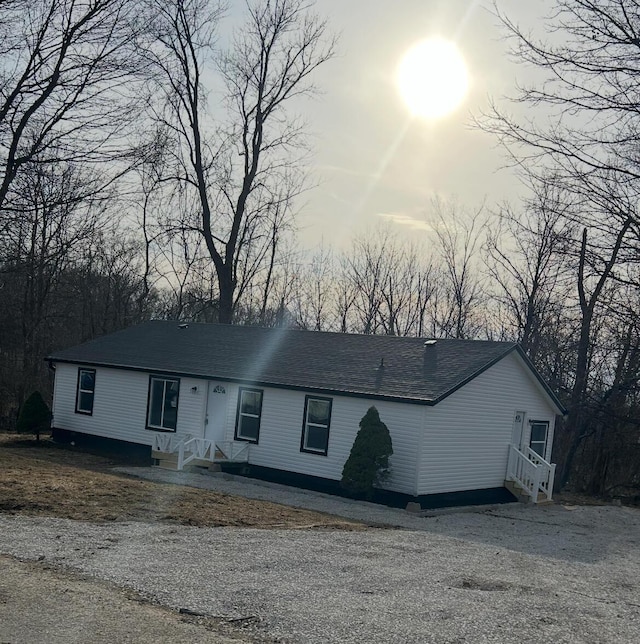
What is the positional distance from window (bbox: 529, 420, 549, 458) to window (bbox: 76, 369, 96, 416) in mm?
13001

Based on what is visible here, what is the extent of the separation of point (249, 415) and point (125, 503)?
7.73 meters

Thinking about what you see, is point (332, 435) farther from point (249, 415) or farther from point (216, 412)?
point (216, 412)

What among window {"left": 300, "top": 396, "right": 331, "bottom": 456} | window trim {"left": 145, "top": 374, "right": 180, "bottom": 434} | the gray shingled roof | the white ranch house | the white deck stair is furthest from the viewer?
window trim {"left": 145, "top": 374, "right": 180, "bottom": 434}

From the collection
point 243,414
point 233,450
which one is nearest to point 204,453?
point 233,450

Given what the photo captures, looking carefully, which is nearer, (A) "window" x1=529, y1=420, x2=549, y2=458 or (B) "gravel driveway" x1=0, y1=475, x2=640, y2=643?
(B) "gravel driveway" x1=0, y1=475, x2=640, y2=643

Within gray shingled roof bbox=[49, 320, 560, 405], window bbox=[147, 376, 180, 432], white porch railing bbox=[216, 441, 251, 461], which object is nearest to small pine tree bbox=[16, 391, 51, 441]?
gray shingled roof bbox=[49, 320, 560, 405]

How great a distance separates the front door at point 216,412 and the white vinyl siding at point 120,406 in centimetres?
17

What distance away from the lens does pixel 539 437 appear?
74.3ft

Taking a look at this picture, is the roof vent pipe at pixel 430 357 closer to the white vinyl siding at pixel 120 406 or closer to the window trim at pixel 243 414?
the window trim at pixel 243 414

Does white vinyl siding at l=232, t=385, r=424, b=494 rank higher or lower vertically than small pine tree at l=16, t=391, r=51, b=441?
higher

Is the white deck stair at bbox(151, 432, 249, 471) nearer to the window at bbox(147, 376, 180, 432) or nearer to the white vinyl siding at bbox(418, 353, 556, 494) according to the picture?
the window at bbox(147, 376, 180, 432)

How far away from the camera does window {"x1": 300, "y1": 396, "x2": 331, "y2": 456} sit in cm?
1964

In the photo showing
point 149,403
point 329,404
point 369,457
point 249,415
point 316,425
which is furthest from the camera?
point 149,403

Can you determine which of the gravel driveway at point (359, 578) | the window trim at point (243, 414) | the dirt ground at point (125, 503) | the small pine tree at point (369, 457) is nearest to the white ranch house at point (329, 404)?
the window trim at point (243, 414)
